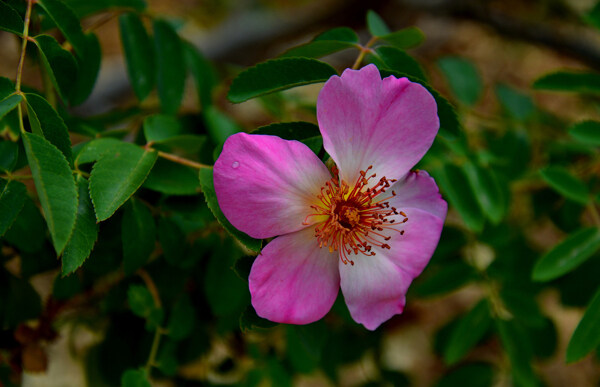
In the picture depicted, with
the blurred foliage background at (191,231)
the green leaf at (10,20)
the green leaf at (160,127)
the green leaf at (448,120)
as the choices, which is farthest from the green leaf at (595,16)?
the green leaf at (10,20)

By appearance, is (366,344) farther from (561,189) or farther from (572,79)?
(572,79)

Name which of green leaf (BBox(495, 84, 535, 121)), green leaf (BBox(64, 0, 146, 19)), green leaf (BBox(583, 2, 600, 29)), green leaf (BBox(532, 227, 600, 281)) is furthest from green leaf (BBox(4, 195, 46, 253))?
green leaf (BBox(495, 84, 535, 121))

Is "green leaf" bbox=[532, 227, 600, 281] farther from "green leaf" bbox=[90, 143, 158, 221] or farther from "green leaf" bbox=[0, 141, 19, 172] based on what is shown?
"green leaf" bbox=[0, 141, 19, 172]

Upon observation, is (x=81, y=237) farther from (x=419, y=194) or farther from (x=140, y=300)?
(x=419, y=194)

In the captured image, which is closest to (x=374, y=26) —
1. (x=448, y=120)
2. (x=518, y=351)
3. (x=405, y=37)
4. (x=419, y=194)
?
(x=405, y=37)

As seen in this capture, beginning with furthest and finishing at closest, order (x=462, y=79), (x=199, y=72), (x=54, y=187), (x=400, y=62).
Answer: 1. (x=462, y=79)
2. (x=199, y=72)
3. (x=400, y=62)
4. (x=54, y=187)

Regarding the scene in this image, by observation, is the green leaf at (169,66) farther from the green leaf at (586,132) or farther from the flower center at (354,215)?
the green leaf at (586,132)

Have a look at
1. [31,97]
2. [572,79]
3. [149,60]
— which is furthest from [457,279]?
[31,97]
